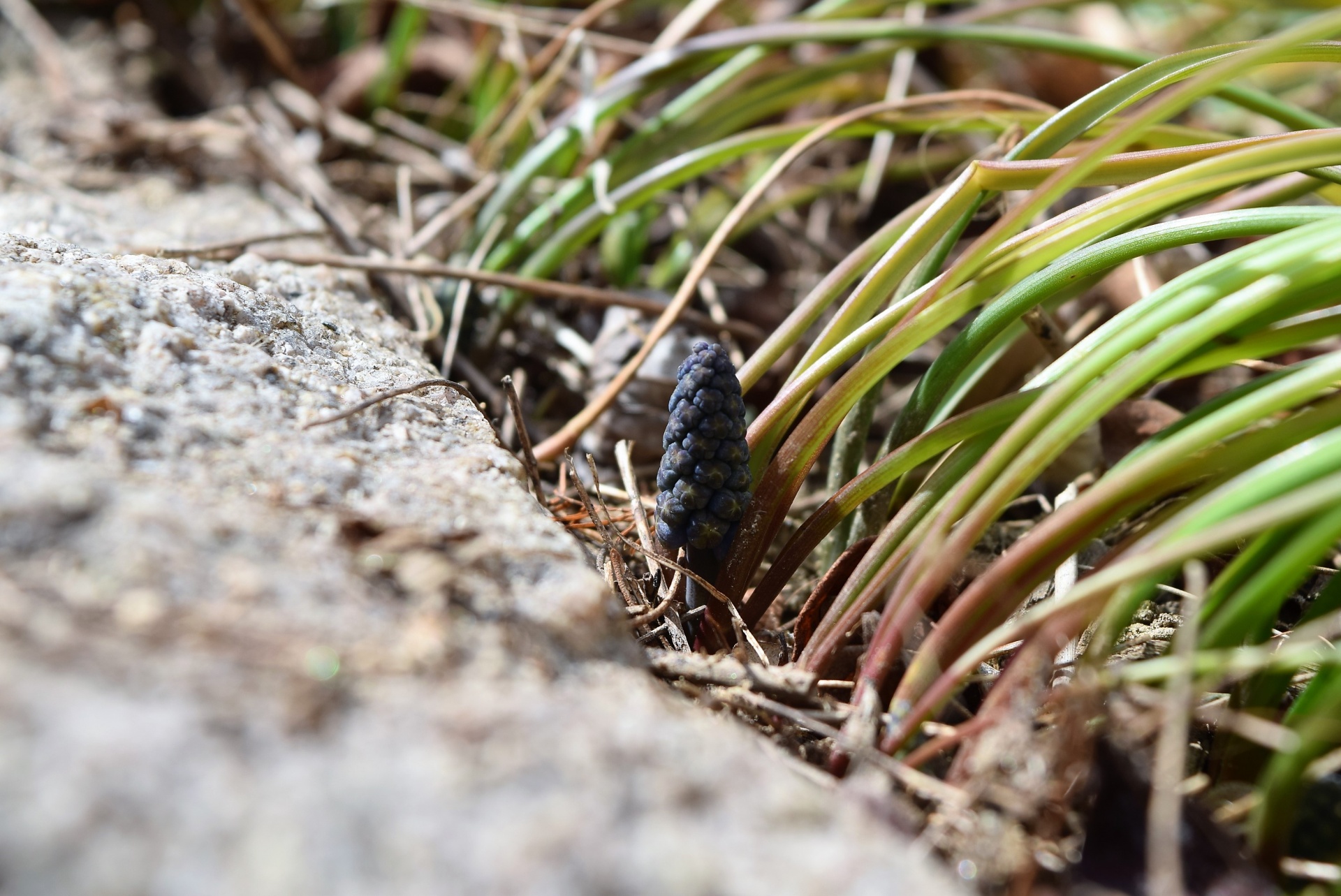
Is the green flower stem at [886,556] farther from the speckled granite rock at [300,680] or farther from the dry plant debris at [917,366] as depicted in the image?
the speckled granite rock at [300,680]

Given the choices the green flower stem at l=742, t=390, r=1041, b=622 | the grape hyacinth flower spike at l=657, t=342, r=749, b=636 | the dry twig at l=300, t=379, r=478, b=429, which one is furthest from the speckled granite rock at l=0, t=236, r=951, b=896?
the green flower stem at l=742, t=390, r=1041, b=622

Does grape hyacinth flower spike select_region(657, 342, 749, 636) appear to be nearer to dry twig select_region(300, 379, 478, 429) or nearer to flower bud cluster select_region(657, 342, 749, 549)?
flower bud cluster select_region(657, 342, 749, 549)

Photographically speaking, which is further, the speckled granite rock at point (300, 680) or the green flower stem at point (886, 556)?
the green flower stem at point (886, 556)

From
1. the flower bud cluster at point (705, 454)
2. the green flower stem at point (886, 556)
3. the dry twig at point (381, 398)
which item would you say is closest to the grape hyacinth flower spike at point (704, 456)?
the flower bud cluster at point (705, 454)

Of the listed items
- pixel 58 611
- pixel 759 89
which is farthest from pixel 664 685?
pixel 759 89

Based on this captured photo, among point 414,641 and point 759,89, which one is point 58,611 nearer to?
point 414,641

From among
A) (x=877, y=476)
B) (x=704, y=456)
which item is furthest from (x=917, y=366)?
(x=704, y=456)
